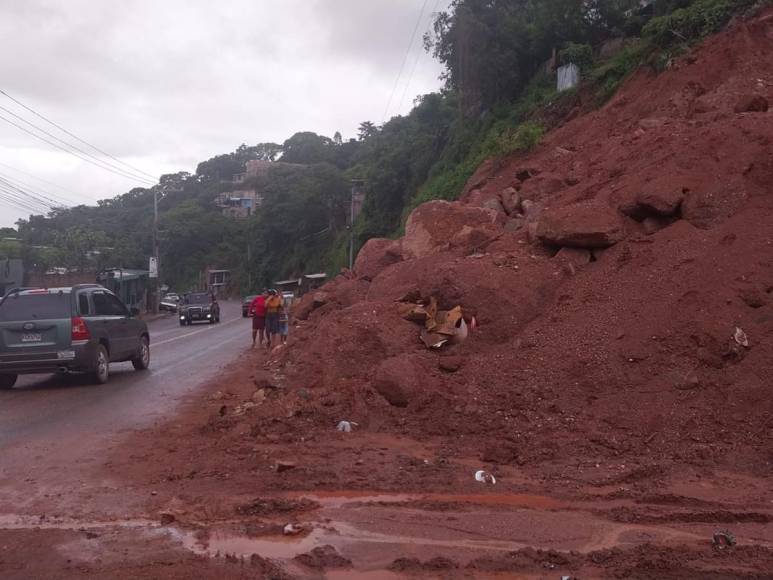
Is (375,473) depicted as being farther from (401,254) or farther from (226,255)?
(226,255)

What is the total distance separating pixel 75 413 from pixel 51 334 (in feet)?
8.50

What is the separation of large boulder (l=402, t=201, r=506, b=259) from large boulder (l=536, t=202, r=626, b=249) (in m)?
3.32

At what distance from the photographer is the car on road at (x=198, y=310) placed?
38531 millimetres

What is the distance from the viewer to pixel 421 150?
4684 cm

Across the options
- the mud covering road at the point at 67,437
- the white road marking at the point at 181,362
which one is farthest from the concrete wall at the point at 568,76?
the mud covering road at the point at 67,437

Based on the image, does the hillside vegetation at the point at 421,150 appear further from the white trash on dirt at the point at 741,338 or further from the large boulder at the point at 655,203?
the white trash on dirt at the point at 741,338

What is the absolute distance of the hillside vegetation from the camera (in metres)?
26.5

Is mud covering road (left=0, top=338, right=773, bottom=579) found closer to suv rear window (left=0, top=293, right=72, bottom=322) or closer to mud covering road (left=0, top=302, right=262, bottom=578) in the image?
mud covering road (left=0, top=302, right=262, bottom=578)

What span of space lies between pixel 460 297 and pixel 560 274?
163 centimetres

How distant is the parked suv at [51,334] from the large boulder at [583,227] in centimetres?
779

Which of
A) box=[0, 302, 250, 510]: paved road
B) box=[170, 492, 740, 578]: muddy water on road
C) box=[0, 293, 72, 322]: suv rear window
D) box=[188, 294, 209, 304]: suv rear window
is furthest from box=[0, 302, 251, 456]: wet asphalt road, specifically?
box=[188, 294, 209, 304]: suv rear window

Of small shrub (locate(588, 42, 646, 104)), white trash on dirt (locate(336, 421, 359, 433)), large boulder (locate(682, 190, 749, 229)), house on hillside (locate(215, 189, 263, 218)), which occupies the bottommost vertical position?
white trash on dirt (locate(336, 421, 359, 433))

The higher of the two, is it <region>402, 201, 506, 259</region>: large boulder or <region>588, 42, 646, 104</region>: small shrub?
<region>588, 42, 646, 104</region>: small shrub

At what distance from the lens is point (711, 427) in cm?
795
